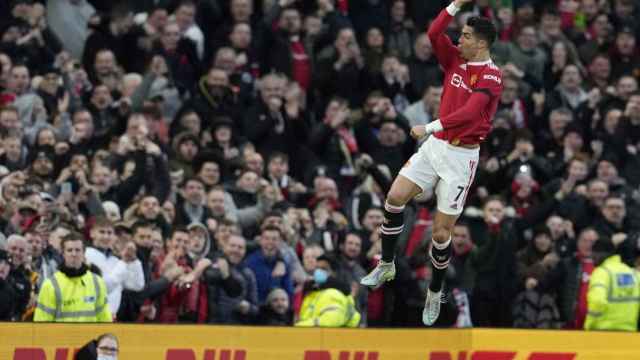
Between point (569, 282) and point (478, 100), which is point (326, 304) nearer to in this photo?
point (569, 282)

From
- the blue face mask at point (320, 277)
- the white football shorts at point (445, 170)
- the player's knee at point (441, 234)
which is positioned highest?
the white football shorts at point (445, 170)

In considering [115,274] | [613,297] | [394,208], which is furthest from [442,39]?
[613,297]

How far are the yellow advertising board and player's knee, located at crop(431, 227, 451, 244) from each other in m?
2.00

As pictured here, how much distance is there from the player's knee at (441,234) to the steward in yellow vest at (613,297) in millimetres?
4296

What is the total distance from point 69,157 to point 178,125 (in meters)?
2.08

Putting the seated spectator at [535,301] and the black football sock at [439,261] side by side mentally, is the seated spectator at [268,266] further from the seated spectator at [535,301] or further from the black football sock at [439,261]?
the black football sock at [439,261]

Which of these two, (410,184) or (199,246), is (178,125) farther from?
(410,184)

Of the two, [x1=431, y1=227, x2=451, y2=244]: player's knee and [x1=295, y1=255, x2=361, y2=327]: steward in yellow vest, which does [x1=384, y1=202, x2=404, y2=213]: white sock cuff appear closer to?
[x1=431, y1=227, x2=451, y2=244]: player's knee

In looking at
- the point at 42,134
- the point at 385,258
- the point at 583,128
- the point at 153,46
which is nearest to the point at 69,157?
the point at 42,134

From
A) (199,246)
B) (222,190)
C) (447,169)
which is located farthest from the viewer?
(222,190)

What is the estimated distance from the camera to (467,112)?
51.4 ft

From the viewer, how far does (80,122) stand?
2147cm

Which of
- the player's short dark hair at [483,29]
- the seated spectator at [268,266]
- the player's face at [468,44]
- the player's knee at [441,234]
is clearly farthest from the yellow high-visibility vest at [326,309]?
the player's short dark hair at [483,29]

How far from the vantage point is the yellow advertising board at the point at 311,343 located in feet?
56.6
